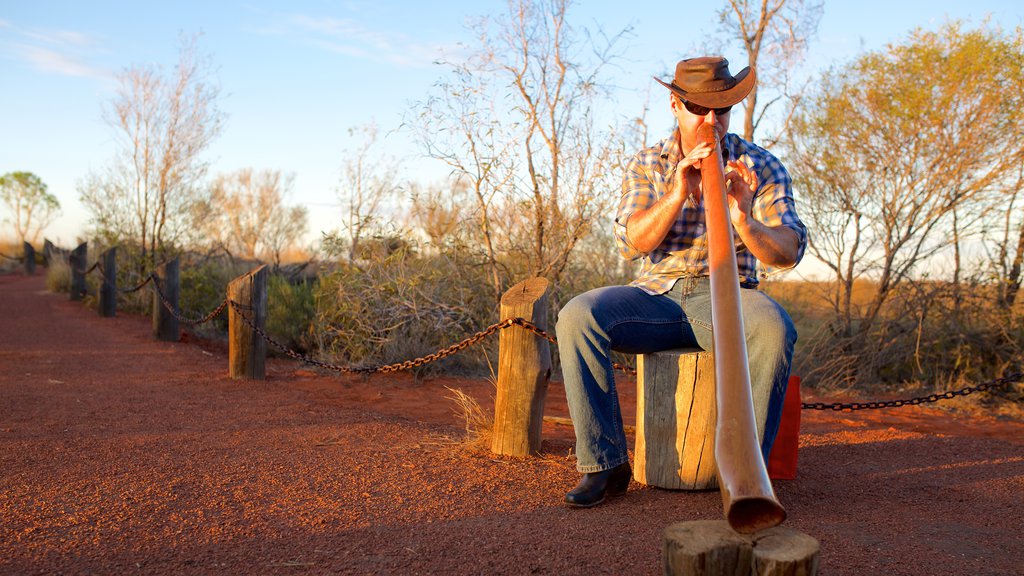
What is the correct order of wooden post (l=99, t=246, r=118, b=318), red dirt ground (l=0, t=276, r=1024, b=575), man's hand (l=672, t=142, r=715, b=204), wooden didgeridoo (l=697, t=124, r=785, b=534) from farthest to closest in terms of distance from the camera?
1. wooden post (l=99, t=246, r=118, b=318)
2. man's hand (l=672, t=142, r=715, b=204)
3. red dirt ground (l=0, t=276, r=1024, b=575)
4. wooden didgeridoo (l=697, t=124, r=785, b=534)

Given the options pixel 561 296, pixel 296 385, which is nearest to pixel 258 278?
pixel 296 385

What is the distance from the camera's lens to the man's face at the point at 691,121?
2893mm

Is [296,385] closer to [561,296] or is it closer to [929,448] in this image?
[561,296]

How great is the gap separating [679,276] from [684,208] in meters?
0.28

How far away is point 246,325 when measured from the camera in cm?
614

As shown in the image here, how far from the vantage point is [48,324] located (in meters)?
9.91

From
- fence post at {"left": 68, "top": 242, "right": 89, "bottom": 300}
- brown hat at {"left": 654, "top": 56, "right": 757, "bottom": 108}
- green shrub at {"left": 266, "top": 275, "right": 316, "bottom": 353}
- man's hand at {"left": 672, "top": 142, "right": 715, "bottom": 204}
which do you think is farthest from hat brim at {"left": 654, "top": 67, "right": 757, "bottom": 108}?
fence post at {"left": 68, "top": 242, "right": 89, "bottom": 300}

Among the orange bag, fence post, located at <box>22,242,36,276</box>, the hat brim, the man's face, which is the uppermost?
the hat brim

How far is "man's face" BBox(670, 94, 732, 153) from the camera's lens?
2893mm

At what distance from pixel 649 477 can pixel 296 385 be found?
3888 mm

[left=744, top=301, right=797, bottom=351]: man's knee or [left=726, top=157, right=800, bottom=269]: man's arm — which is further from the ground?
[left=726, top=157, right=800, bottom=269]: man's arm

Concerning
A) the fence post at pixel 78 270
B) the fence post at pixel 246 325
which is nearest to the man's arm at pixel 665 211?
the fence post at pixel 246 325

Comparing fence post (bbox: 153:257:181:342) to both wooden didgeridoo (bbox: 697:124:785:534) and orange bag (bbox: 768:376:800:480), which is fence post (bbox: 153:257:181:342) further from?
wooden didgeridoo (bbox: 697:124:785:534)

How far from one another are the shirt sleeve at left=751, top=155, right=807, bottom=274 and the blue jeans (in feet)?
0.95
